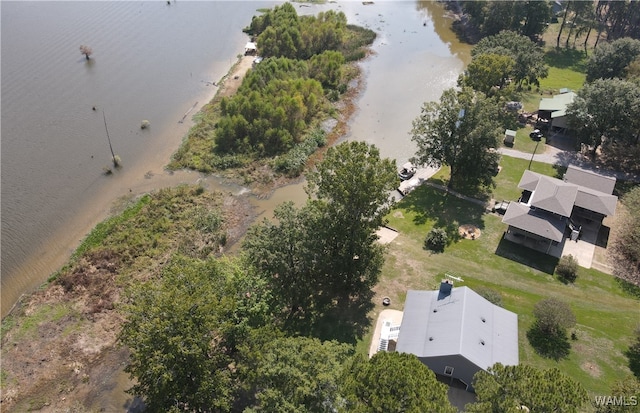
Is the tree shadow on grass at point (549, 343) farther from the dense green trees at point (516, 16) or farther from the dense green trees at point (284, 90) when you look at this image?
the dense green trees at point (516, 16)

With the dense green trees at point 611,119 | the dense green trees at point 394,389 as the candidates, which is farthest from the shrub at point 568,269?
the dense green trees at point 394,389

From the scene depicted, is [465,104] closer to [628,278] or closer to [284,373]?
[628,278]

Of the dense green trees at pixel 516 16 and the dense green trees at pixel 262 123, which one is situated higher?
the dense green trees at pixel 516 16

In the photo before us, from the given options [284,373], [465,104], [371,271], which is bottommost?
[371,271]

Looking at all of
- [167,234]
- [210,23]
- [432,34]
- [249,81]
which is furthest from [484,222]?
[210,23]

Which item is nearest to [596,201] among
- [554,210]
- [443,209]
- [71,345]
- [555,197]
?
[555,197]

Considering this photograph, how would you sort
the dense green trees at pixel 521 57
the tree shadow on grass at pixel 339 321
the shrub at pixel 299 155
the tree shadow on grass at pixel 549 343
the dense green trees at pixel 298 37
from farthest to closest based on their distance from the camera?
the dense green trees at pixel 298 37 < the dense green trees at pixel 521 57 < the shrub at pixel 299 155 < the tree shadow on grass at pixel 339 321 < the tree shadow on grass at pixel 549 343
